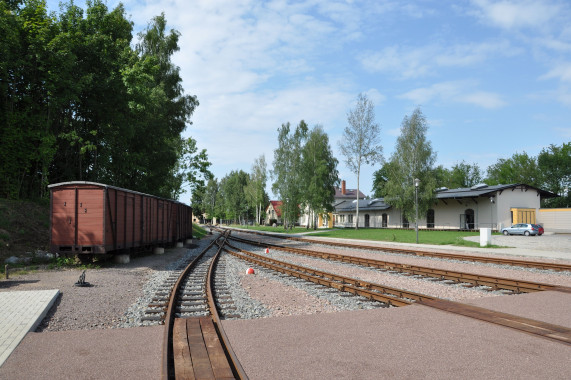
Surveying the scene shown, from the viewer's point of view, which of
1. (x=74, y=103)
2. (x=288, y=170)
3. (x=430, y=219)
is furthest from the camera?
(x=288, y=170)

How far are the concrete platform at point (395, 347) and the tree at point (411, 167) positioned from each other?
3665 cm

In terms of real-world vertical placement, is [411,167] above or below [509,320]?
above

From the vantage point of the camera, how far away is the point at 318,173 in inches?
1946

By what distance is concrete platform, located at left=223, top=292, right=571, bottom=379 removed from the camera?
4.32 m

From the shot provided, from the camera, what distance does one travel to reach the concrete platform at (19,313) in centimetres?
549

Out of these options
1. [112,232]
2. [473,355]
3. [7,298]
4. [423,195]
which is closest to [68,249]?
[112,232]

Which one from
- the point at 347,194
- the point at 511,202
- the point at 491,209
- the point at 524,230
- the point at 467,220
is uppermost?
the point at 347,194

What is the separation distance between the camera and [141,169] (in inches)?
1016

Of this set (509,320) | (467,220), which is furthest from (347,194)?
(509,320)

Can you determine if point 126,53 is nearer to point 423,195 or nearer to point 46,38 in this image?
point 46,38

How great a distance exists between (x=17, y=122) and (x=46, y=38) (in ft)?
15.0

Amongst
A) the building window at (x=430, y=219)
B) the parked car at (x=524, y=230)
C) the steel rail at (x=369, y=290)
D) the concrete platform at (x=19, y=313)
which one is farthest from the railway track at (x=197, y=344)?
the building window at (x=430, y=219)

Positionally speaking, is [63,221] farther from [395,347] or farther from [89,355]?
[395,347]

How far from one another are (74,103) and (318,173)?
104 feet
